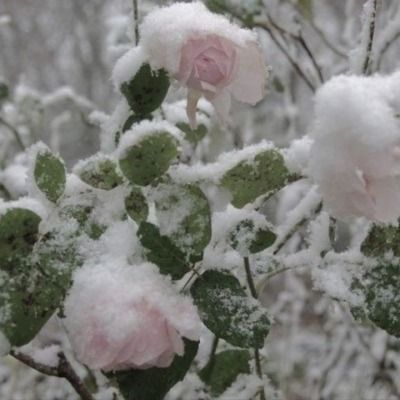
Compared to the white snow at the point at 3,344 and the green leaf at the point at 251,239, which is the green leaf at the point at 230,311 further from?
the white snow at the point at 3,344

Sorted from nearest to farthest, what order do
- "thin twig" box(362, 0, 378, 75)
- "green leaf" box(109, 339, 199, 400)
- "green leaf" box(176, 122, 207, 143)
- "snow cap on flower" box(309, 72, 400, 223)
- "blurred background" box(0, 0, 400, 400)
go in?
"snow cap on flower" box(309, 72, 400, 223) < "green leaf" box(109, 339, 199, 400) < "thin twig" box(362, 0, 378, 75) < "green leaf" box(176, 122, 207, 143) < "blurred background" box(0, 0, 400, 400)

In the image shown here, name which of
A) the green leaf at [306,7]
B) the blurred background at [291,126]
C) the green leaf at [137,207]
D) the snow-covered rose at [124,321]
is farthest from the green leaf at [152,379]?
the green leaf at [306,7]

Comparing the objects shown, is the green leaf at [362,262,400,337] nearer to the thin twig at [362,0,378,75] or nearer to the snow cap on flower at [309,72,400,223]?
the snow cap on flower at [309,72,400,223]

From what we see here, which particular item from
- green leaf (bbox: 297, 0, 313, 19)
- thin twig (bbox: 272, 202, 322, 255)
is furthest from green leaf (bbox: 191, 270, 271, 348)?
green leaf (bbox: 297, 0, 313, 19)

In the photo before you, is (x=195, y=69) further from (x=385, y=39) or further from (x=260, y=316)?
(x=385, y=39)

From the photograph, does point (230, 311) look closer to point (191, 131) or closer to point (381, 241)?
point (381, 241)

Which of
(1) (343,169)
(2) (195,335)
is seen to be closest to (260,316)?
(2) (195,335)

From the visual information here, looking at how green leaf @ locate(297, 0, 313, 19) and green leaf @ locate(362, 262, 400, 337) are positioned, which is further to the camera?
green leaf @ locate(297, 0, 313, 19)
